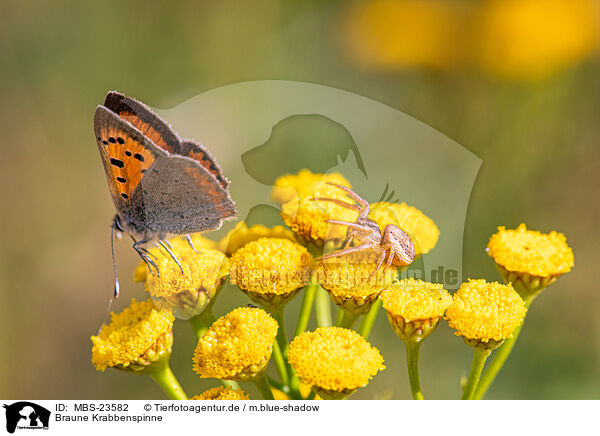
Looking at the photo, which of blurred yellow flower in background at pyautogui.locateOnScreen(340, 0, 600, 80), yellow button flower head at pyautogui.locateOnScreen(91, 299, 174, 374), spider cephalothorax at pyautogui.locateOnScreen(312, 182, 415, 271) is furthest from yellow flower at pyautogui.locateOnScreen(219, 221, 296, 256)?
blurred yellow flower in background at pyautogui.locateOnScreen(340, 0, 600, 80)

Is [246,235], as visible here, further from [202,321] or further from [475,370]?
[475,370]

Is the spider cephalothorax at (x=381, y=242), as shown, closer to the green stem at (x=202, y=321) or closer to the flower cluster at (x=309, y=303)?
the flower cluster at (x=309, y=303)

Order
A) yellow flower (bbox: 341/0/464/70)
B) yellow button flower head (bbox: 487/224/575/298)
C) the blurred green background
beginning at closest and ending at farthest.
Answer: yellow button flower head (bbox: 487/224/575/298) → the blurred green background → yellow flower (bbox: 341/0/464/70)

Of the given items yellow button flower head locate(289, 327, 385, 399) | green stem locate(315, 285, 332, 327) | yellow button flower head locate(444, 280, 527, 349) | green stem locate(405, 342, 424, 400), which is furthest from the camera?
green stem locate(315, 285, 332, 327)

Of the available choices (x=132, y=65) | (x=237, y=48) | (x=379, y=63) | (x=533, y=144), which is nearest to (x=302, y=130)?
(x=237, y=48)

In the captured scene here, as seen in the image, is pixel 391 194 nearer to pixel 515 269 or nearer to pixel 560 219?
pixel 515 269
